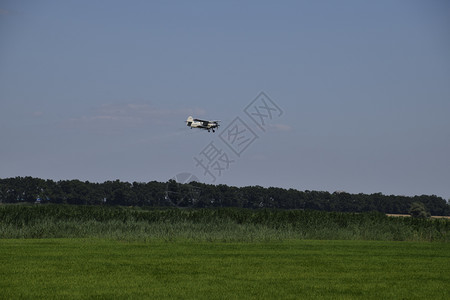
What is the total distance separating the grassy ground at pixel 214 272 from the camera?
1727 cm

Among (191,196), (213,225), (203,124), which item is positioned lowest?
(213,225)

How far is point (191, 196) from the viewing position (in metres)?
135

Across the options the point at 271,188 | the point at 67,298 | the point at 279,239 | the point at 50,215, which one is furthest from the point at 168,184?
the point at 67,298

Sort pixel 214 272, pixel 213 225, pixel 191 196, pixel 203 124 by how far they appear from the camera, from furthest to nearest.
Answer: pixel 191 196 → pixel 203 124 → pixel 213 225 → pixel 214 272

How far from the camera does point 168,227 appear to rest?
43.0m

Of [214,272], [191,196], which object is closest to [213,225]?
[214,272]

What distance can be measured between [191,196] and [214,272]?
113532mm

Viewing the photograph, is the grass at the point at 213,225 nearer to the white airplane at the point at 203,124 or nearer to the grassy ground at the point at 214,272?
the grassy ground at the point at 214,272

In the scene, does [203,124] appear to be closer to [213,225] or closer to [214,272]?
[213,225]

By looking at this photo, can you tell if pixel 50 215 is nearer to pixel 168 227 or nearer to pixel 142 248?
pixel 168 227

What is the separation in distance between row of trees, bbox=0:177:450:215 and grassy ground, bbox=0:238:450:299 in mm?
102256

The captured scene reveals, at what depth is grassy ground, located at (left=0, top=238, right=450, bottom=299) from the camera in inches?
680

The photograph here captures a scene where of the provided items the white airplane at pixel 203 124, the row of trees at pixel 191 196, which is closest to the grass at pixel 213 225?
the white airplane at pixel 203 124

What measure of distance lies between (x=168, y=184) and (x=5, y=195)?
3846cm
